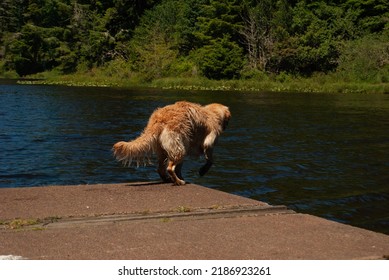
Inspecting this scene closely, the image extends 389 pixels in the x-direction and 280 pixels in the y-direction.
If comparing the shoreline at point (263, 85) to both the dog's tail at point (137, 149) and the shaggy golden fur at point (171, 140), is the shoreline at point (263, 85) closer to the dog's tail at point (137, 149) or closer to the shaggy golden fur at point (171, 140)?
the shaggy golden fur at point (171, 140)

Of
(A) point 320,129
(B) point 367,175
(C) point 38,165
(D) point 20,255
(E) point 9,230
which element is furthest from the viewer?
(A) point 320,129

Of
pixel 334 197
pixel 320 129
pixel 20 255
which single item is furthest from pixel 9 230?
pixel 320 129

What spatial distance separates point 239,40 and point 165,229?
5435cm

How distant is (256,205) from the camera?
7.41 metres

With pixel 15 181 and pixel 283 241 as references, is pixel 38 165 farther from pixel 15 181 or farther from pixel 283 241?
pixel 283 241

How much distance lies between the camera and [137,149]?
8.59 meters

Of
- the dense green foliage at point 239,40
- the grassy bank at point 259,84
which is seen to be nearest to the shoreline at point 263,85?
the grassy bank at point 259,84

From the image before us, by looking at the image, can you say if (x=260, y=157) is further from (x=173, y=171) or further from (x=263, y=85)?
(x=263, y=85)

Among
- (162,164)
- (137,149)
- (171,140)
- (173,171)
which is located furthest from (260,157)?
(137,149)

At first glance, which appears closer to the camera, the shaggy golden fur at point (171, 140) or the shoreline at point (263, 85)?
the shaggy golden fur at point (171, 140)

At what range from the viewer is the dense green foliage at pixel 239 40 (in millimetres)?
53562

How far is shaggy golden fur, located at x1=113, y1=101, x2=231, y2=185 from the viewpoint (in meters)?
8.62

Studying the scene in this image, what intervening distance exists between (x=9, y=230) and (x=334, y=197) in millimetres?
6145

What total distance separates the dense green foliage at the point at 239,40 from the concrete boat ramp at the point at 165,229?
4475 cm
